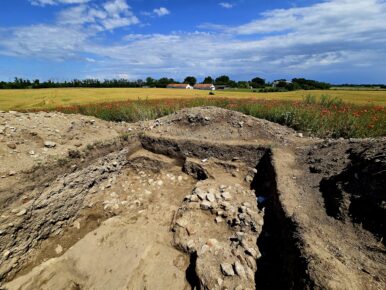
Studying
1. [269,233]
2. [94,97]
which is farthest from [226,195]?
[94,97]

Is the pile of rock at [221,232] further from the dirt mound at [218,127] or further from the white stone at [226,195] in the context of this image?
the dirt mound at [218,127]

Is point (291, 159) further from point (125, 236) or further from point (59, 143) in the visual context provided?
point (59, 143)

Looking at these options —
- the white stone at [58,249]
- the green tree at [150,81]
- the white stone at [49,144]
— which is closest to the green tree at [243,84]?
the green tree at [150,81]

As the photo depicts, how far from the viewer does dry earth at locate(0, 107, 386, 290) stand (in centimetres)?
305

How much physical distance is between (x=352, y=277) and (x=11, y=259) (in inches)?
186

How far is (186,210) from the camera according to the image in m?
4.64

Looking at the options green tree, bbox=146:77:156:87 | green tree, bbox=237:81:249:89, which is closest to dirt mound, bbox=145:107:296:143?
green tree, bbox=237:81:249:89

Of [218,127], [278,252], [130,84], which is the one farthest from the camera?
[130,84]

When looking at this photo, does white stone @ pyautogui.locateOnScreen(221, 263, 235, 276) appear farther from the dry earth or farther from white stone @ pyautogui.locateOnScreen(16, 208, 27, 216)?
white stone @ pyautogui.locateOnScreen(16, 208, 27, 216)

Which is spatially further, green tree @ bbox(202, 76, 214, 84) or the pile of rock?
green tree @ bbox(202, 76, 214, 84)

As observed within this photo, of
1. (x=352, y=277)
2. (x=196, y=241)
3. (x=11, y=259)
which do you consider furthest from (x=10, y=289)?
(x=352, y=277)

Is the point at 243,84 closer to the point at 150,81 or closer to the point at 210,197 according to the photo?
the point at 150,81

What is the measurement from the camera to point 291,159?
5.40 meters

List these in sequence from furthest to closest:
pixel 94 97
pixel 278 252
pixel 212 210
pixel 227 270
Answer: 1. pixel 94 97
2. pixel 212 210
3. pixel 278 252
4. pixel 227 270
